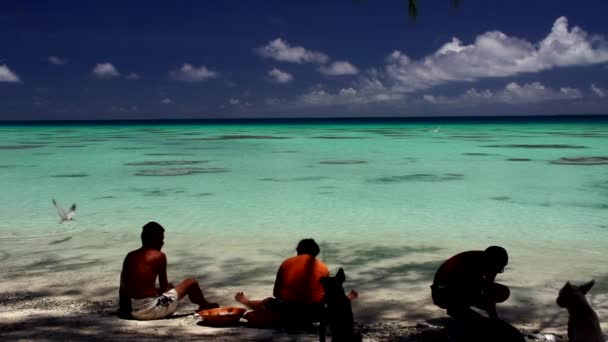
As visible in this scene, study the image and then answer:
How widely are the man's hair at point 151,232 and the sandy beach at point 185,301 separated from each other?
70 cm

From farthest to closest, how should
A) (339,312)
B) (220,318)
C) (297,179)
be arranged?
(297,179), (220,318), (339,312)

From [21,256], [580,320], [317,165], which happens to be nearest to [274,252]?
[21,256]

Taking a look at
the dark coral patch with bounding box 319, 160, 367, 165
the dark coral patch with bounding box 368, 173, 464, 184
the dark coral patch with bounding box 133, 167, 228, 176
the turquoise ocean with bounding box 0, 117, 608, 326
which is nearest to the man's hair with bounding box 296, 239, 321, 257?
the turquoise ocean with bounding box 0, 117, 608, 326

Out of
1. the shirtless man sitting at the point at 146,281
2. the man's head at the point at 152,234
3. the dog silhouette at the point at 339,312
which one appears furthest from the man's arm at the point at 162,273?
the dog silhouette at the point at 339,312

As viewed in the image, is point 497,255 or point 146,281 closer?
point 497,255

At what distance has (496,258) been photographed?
4.53m

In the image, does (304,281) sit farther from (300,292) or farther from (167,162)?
(167,162)

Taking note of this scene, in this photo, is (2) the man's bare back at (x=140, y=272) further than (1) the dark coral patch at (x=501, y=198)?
No

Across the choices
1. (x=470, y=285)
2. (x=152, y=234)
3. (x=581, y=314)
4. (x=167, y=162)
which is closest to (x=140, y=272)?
(x=152, y=234)

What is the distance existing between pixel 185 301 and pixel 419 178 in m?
13.0

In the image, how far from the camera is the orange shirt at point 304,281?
16.5 feet

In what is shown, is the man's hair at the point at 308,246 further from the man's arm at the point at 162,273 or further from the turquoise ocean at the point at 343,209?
the turquoise ocean at the point at 343,209

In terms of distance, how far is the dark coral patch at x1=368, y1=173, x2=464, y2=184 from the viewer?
57.7 feet

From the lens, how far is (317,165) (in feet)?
74.6
